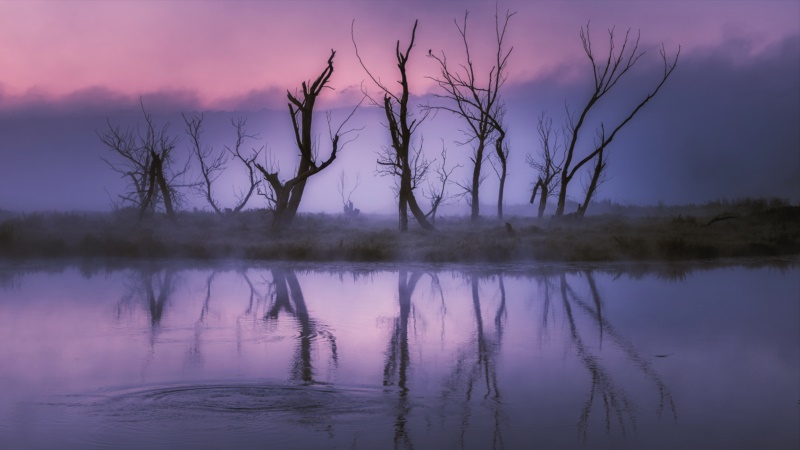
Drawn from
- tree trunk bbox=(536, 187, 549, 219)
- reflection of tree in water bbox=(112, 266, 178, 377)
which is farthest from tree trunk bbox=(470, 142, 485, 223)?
reflection of tree in water bbox=(112, 266, 178, 377)

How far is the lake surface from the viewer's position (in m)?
5.28

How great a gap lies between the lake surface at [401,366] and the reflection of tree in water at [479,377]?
0.9 inches

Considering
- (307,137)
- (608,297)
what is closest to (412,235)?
(307,137)

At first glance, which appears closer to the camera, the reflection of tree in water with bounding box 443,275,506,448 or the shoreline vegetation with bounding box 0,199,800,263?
the reflection of tree in water with bounding box 443,275,506,448

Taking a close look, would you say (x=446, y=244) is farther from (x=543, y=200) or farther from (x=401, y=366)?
(x=543, y=200)

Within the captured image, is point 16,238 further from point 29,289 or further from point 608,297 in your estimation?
point 608,297

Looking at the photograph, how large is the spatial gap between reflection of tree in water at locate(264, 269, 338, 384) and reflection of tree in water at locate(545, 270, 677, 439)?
2.13m

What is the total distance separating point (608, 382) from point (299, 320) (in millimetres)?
4190

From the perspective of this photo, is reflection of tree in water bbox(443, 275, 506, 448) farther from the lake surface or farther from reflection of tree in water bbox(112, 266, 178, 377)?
reflection of tree in water bbox(112, 266, 178, 377)

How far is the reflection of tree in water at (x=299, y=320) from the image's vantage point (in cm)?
707

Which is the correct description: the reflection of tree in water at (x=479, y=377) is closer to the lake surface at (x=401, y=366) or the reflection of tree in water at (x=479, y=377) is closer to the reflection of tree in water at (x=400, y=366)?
the lake surface at (x=401, y=366)

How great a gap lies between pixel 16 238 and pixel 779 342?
54.8 ft

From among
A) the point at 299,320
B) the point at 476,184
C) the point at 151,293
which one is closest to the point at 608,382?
the point at 299,320

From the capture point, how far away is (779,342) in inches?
334
